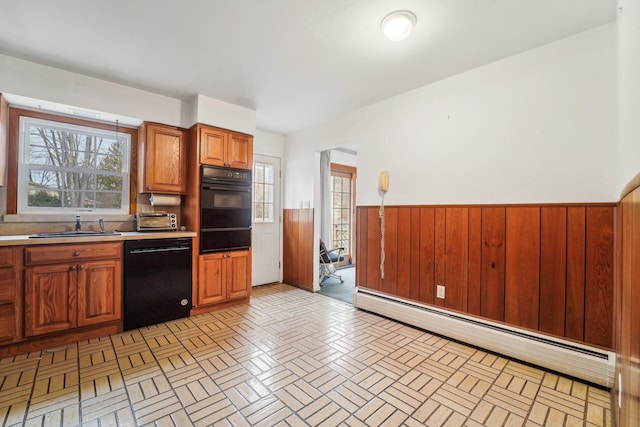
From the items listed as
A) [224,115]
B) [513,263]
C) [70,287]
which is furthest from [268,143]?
[513,263]

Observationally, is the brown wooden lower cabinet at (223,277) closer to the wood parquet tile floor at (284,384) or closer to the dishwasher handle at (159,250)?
the dishwasher handle at (159,250)

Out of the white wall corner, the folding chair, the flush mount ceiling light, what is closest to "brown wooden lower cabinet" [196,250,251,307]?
the folding chair

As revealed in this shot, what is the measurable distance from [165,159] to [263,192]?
5.52 ft

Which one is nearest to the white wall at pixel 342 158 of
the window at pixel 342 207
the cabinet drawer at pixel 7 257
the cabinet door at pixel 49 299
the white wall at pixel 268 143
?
the window at pixel 342 207

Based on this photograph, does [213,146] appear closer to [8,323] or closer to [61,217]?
[61,217]

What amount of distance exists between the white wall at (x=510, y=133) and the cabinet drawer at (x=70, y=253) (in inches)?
113

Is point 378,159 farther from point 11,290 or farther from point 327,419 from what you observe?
point 11,290

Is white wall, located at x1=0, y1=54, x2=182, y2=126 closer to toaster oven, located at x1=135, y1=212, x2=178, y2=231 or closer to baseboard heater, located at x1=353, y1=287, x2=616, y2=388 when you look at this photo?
toaster oven, located at x1=135, y1=212, x2=178, y2=231

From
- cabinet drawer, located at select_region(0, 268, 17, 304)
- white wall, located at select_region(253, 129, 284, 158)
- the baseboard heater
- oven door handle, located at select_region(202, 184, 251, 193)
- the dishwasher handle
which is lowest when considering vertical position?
the baseboard heater

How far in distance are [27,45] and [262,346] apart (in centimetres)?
333

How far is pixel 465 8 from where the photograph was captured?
185cm

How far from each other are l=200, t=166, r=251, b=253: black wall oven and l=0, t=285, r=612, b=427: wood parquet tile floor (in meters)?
1.09

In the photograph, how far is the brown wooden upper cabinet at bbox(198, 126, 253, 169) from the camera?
132 inches

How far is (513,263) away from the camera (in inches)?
93.4
